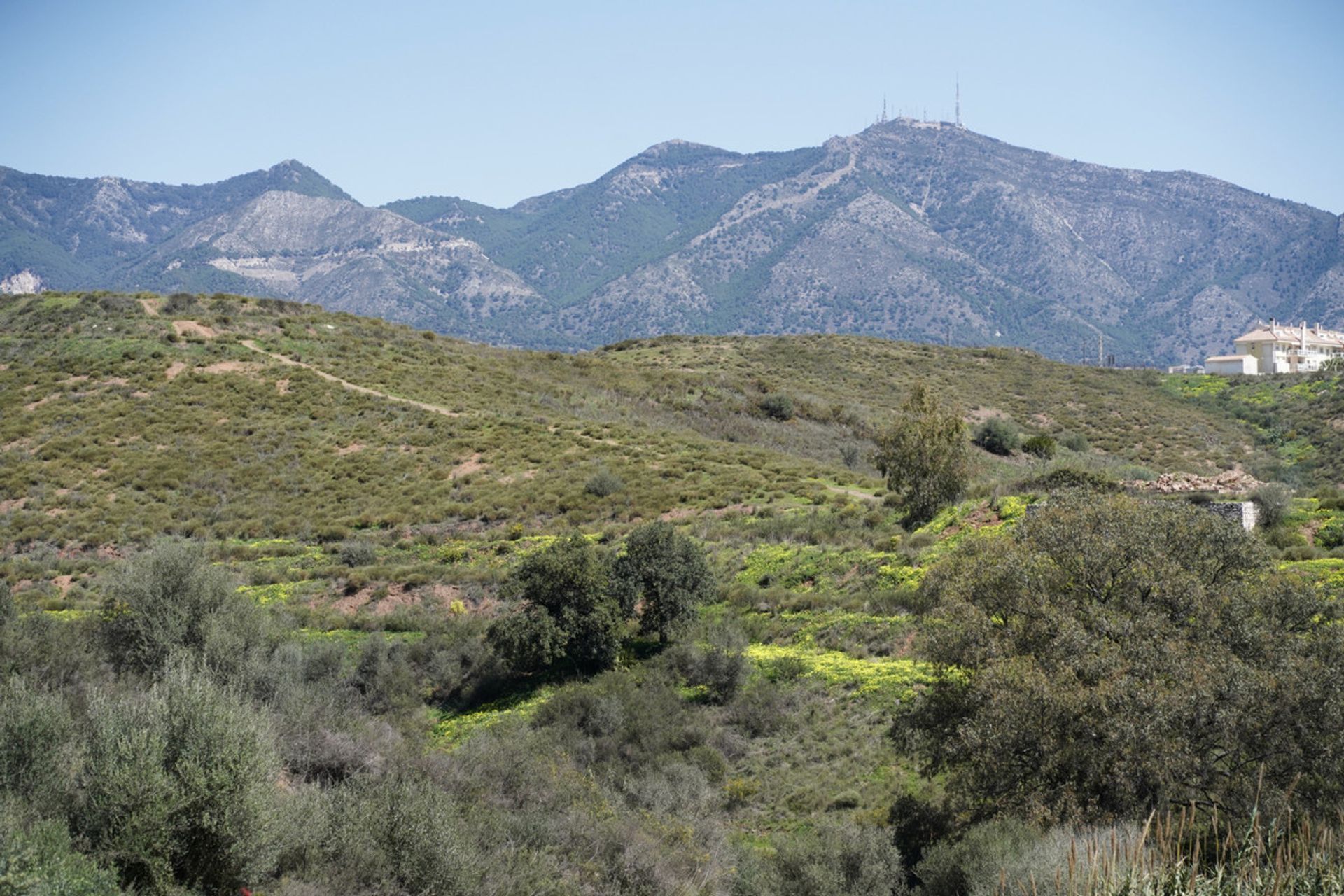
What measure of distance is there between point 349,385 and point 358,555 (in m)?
20.5

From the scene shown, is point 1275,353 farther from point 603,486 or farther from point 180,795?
point 180,795

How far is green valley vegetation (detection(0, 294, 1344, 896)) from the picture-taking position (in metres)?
9.96

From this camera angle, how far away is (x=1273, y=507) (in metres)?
20.4

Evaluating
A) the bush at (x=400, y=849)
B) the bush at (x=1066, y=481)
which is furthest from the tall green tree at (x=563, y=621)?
the bush at (x=1066, y=481)

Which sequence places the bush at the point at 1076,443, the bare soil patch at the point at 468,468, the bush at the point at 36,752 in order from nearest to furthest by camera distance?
1. the bush at the point at 36,752
2. the bare soil patch at the point at 468,468
3. the bush at the point at 1076,443

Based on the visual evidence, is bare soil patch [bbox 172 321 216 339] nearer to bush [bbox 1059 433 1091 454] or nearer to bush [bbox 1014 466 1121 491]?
bush [bbox 1014 466 1121 491]

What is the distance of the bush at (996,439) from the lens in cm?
4759

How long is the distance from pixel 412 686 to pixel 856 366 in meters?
56.1

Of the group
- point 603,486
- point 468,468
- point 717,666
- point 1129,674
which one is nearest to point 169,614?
point 717,666

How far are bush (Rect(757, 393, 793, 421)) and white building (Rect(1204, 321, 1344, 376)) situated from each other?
4972 centimetres

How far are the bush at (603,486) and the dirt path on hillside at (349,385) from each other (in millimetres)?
11735

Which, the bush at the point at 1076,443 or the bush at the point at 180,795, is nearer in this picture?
the bush at the point at 180,795

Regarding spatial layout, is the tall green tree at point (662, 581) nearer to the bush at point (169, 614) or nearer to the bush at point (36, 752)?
the bush at point (169, 614)

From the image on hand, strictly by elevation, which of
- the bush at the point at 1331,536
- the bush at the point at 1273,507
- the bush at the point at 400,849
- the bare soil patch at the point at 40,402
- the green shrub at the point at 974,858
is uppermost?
the bare soil patch at the point at 40,402
